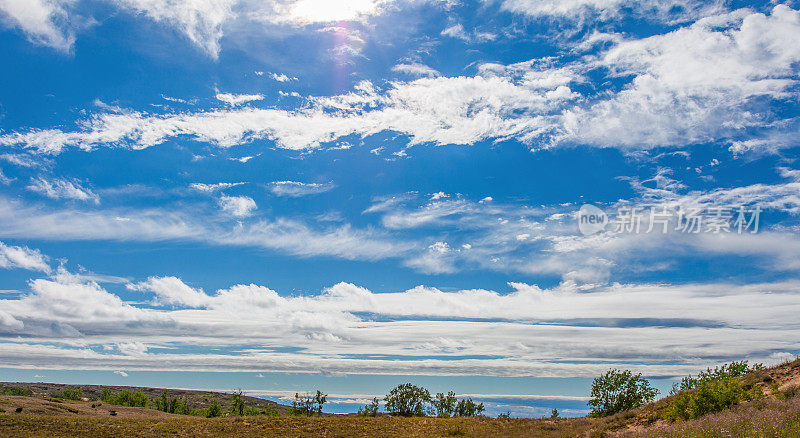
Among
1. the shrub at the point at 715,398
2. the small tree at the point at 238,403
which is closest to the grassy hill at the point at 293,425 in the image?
the shrub at the point at 715,398

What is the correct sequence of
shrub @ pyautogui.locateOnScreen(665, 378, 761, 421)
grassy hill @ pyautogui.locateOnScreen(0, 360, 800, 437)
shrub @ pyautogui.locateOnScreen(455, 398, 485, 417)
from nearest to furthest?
shrub @ pyautogui.locateOnScreen(665, 378, 761, 421) < grassy hill @ pyautogui.locateOnScreen(0, 360, 800, 437) < shrub @ pyautogui.locateOnScreen(455, 398, 485, 417)

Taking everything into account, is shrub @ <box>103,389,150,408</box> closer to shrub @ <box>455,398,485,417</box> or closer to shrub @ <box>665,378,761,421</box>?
shrub @ <box>455,398,485,417</box>

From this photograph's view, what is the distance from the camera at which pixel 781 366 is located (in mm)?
35344

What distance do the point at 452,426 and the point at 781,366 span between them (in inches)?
1513

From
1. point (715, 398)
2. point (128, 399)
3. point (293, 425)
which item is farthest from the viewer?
point (128, 399)

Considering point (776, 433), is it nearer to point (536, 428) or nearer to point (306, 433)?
point (536, 428)

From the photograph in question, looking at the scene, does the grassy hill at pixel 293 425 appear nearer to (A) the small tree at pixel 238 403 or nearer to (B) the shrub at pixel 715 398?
(B) the shrub at pixel 715 398

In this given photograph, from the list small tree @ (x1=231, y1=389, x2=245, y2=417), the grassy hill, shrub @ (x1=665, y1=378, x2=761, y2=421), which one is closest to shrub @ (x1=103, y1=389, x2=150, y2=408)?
small tree @ (x1=231, y1=389, x2=245, y2=417)

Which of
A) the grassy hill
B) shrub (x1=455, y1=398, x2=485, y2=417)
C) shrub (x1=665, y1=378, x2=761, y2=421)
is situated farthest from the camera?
shrub (x1=455, y1=398, x2=485, y2=417)

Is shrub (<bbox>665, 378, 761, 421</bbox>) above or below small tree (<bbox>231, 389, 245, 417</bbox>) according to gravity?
above

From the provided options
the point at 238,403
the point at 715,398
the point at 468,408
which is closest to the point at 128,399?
the point at 238,403

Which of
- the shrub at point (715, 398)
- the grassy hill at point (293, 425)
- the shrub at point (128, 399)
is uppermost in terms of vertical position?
the shrub at point (715, 398)

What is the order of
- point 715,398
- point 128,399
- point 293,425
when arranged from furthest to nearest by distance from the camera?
point 128,399, point 293,425, point 715,398

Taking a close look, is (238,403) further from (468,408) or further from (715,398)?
(715,398)
